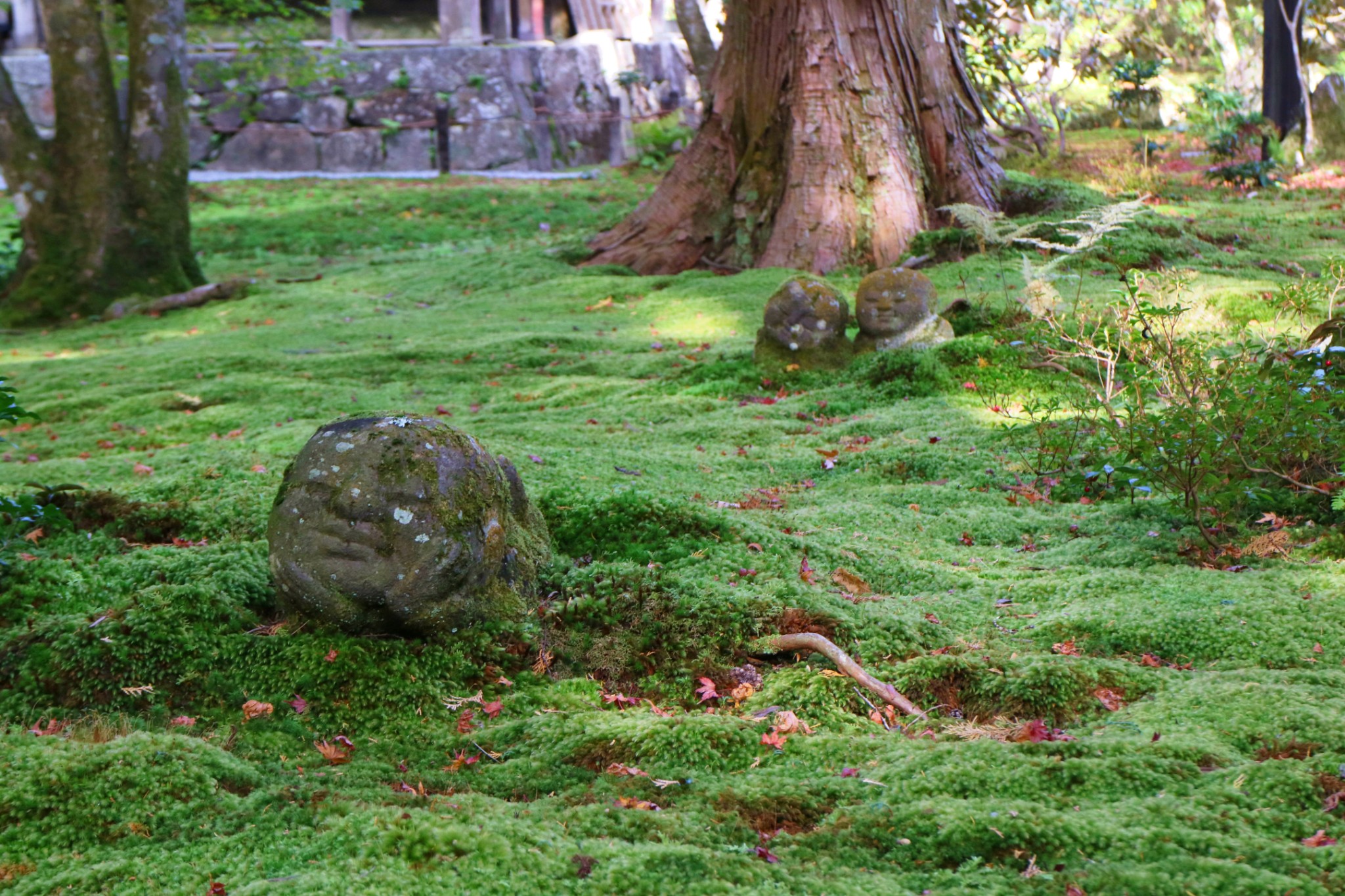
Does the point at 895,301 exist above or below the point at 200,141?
below

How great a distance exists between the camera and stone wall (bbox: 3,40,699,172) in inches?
870

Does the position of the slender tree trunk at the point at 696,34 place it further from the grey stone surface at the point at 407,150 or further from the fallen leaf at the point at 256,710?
the fallen leaf at the point at 256,710

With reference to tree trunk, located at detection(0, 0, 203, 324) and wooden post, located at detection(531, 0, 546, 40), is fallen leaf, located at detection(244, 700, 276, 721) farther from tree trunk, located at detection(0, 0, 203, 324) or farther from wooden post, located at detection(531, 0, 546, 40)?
wooden post, located at detection(531, 0, 546, 40)

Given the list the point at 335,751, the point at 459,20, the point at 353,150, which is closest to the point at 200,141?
the point at 353,150

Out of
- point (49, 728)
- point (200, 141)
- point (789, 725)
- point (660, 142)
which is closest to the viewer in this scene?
point (49, 728)

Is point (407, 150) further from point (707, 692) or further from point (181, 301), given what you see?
point (707, 692)

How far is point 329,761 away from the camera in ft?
10.2

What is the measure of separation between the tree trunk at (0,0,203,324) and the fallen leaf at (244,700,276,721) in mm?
10368

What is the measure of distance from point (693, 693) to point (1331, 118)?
17.4 metres

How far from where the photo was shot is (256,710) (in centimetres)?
334

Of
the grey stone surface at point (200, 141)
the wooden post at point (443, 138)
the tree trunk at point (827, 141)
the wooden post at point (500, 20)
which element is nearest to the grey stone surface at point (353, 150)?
the wooden post at point (443, 138)

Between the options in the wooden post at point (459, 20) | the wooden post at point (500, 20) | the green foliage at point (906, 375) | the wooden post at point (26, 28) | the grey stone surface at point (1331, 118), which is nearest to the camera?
the green foliage at point (906, 375)

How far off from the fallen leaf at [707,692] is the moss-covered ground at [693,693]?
0.05m

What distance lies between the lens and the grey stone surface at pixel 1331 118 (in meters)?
16.5
